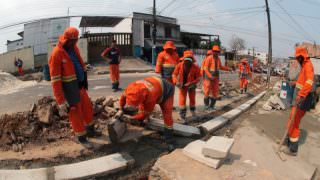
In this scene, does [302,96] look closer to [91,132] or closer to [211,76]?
[211,76]

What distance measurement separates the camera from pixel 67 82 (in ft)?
11.9

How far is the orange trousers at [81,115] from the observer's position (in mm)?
3734

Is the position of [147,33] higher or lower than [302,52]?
higher

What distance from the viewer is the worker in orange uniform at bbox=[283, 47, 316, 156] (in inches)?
156

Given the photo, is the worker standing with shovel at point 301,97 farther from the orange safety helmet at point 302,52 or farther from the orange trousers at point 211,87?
the orange trousers at point 211,87

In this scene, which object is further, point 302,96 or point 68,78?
point 302,96

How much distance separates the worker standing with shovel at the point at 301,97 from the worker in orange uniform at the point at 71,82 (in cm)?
336

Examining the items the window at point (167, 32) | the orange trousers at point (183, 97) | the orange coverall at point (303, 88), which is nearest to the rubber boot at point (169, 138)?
the orange trousers at point (183, 97)

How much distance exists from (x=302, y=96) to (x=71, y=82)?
3.61 meters

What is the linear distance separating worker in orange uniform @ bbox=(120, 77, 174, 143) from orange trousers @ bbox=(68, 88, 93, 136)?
Result: 25.9 inches

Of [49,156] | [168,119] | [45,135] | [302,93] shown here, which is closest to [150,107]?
[168,119]

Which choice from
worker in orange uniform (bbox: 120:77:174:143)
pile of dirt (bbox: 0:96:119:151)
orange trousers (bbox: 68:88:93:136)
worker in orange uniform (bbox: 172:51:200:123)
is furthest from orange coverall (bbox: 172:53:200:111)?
orange trousers (bbox: 68:88:93:136)

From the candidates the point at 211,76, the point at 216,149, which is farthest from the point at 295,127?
the point at 211,76

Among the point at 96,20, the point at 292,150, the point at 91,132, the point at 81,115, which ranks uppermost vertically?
the point at 96,20
